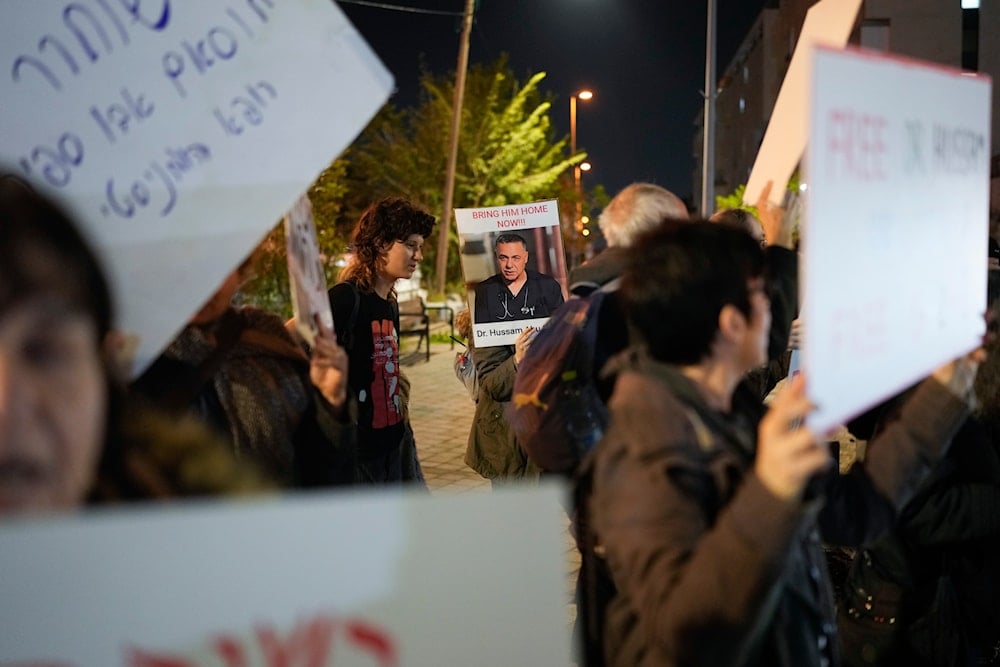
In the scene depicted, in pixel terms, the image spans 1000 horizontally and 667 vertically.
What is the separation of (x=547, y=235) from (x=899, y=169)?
284 cm

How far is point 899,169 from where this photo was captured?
1.63m

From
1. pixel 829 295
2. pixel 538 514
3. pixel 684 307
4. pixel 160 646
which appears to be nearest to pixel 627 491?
pixel 538 514

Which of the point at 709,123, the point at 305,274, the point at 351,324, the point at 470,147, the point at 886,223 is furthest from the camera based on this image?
the point at 470,147

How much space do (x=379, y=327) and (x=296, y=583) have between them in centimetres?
227

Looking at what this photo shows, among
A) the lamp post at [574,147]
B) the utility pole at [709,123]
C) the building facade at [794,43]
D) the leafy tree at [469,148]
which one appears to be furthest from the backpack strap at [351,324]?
the lamp post at [574,147]

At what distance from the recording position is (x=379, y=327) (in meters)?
3.58

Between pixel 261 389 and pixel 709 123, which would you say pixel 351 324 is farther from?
pixel 709 123

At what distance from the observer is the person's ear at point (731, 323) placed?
5.10 ft

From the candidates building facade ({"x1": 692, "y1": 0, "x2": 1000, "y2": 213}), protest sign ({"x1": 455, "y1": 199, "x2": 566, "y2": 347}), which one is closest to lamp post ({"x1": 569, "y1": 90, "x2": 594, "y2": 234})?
building facade ({"x1": 692, "y1": 0, "x2": 1000, "y2": 213})

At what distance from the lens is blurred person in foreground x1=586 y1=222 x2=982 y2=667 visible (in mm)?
1355

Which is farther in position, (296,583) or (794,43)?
(794,43)

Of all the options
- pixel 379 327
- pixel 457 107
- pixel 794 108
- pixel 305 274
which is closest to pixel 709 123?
pixel 457 107

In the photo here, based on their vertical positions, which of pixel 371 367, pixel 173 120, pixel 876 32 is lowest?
pixel 371 367

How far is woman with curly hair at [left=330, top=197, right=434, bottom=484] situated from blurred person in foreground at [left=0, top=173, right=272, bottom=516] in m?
1.85
